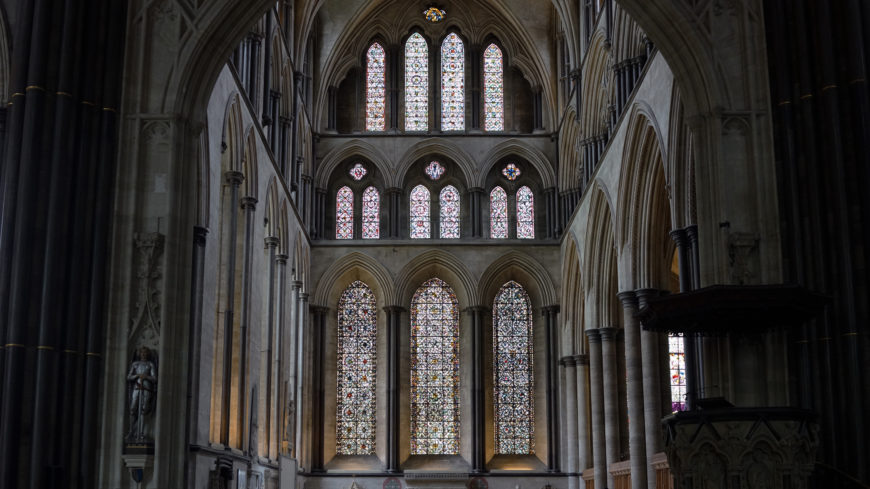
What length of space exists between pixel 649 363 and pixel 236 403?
8.24m

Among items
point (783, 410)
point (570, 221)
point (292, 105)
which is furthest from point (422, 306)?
point (783, 410)

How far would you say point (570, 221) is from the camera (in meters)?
29.3

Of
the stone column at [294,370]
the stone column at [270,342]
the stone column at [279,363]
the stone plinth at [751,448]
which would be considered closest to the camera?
the stone plinth at [751,448]

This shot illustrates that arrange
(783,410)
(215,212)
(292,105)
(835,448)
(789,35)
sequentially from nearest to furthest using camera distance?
(783,410) → (835,448) → (789,35) → (215,212) → (292,105)

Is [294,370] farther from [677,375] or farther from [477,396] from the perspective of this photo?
[677,375]

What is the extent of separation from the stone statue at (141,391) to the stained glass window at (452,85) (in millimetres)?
19168

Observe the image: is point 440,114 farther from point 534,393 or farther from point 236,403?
point 236,403

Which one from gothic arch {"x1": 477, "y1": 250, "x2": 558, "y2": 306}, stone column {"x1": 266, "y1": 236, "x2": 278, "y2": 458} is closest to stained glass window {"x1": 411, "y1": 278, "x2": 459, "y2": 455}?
gothic arch {"x1": 477, "y1": 250, "x2": 558, "y2": 306}

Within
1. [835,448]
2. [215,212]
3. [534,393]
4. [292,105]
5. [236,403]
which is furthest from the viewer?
[534,393]

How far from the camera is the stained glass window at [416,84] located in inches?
1291

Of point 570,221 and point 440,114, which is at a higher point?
point 440,114

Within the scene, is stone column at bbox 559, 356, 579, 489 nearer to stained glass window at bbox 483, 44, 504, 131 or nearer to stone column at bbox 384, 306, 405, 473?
stone column at bbox 384, 306, 405, 473

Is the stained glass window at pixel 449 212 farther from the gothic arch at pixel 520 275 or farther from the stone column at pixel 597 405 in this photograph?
the stone column at pixel 597 405

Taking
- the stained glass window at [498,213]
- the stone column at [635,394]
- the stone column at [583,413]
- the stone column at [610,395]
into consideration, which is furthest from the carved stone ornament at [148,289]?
the stained glass window at [498,213]
